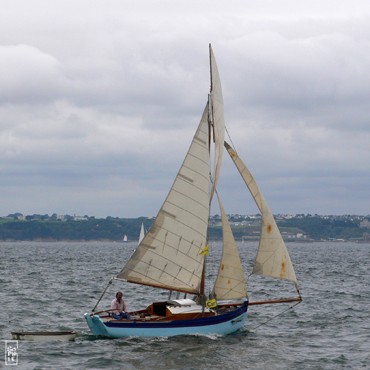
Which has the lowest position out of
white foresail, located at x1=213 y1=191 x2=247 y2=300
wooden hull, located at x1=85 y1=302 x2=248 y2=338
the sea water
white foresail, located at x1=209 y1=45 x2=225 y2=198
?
the sea water

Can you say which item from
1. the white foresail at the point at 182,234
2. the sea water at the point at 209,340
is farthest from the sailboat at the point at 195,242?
the sea water at the point at 209,340

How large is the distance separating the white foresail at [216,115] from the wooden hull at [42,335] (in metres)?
8.56

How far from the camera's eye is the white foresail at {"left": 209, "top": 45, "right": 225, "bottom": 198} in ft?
123

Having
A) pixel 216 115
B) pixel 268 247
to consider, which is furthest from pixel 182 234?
pixel 216 115

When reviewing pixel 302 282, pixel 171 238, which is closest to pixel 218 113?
pixel 171 238

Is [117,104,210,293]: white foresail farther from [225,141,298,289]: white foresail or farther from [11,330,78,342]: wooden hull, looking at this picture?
[11,330,78,342]: wooden hull

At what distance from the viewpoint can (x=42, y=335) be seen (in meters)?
36.7

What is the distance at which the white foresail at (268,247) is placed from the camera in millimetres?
37750

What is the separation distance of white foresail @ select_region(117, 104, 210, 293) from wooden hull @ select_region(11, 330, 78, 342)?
3.31 m

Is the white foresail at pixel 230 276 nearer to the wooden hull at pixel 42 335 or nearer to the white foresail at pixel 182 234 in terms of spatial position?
the white foresail at pixel 182 234

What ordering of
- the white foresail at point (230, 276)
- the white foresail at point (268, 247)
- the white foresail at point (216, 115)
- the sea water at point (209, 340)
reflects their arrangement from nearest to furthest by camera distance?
the sea water at point (209, 340) < the white foresail at point (216, 115) < the white foresail at point (268, 247) < the white foresail at point (230, 276)

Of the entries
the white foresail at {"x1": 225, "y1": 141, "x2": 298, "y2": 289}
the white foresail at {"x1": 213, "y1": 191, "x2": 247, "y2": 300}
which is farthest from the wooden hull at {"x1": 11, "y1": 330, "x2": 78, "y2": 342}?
the white foresail at {"x1": 225, "y1": 141, "x2": 298, "y2": 289}

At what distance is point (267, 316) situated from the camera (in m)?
47.6

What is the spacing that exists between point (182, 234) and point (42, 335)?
285 inches
